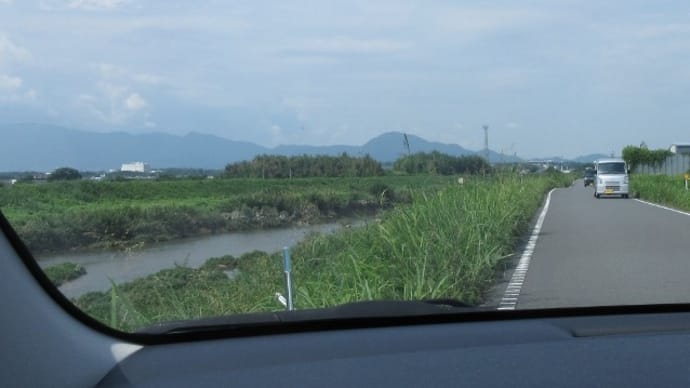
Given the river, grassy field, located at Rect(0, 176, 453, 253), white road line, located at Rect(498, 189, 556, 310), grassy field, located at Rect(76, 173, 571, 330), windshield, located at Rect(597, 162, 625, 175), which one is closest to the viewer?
the river

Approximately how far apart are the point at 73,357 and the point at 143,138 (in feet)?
11.8

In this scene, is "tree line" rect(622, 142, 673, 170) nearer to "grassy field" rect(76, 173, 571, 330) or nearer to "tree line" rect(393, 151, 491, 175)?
"tree line" rect(393, 151, 491, 175)

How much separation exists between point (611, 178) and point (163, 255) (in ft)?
114

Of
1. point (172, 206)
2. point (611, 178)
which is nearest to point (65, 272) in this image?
point (172, 206)

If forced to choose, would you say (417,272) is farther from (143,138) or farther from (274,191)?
(143,138)

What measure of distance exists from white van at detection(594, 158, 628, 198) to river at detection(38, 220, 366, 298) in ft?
97.4

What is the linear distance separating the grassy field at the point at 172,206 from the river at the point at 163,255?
11cm

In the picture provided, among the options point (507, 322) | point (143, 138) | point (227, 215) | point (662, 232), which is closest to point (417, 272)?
Result: point (227, 215)

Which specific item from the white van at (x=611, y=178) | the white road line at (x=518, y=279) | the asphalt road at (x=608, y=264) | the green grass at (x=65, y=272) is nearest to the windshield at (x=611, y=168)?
the white van at (x=611, y=178)

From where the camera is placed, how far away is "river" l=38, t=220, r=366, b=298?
5.17 metres

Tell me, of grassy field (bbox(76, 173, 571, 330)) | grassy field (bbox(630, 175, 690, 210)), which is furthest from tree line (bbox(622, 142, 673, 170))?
grassy field (bbox(76, 173, 571, 330))

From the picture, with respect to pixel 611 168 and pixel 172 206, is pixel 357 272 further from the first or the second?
pixel 611 168

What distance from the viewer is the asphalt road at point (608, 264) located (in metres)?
9.27

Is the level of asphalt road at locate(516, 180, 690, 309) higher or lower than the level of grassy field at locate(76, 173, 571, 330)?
lower
